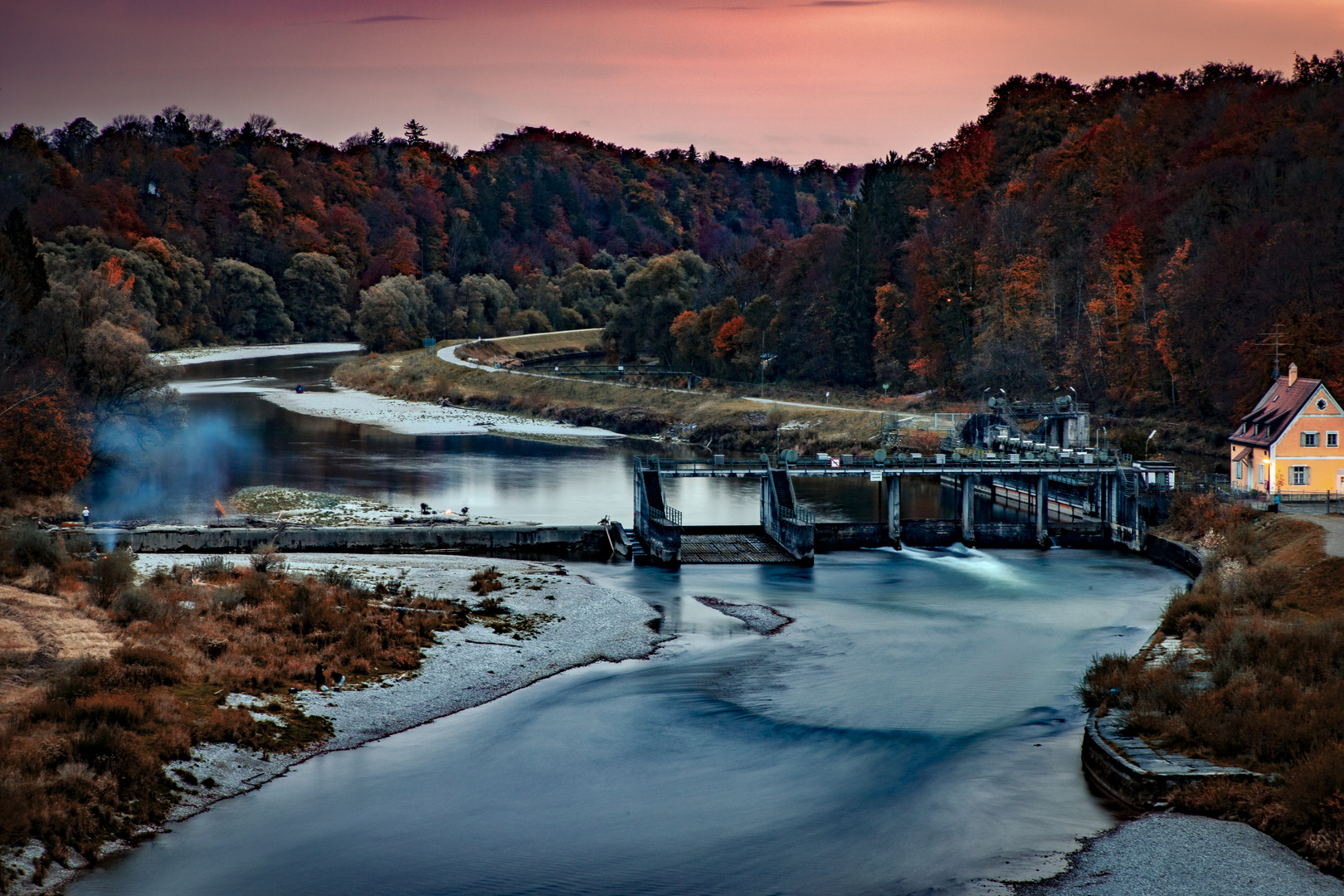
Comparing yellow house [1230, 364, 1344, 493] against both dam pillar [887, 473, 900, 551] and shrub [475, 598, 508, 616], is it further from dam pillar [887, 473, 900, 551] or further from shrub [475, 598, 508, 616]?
shrub [475, 598, 508, 616]

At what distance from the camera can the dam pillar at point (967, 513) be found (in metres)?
54.6

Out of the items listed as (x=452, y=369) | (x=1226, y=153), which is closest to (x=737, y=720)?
(x=1226, y=153)

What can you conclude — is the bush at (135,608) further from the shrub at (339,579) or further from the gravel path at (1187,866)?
the gravel path at (1187,866)

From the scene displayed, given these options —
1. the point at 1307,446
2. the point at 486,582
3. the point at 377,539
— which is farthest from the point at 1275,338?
the point at 377,539

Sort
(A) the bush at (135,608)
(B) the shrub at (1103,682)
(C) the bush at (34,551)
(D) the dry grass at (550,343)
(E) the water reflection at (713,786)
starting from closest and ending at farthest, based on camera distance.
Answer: (E) the water reflection at (713,786) < (B) the shrub at (1103,682) < (A) the bush at (135,608) < (C) the bush at (34,551) < (D) the dry grass at (550,343)

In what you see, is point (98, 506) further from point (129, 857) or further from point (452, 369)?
point (452, 369)

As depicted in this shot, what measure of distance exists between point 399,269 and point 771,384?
97.9 metres

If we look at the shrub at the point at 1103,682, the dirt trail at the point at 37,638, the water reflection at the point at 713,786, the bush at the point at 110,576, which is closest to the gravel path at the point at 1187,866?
the water reflection at the point at 713,786

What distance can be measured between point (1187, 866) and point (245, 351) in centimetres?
15720

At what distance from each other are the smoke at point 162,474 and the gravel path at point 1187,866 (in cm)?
4333

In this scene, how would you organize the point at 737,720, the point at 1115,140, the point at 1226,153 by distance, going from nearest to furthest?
the point at 737,720 < the point at 1226,153 < the point at 1115,140

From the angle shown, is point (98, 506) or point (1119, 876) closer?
point (1119, 876)

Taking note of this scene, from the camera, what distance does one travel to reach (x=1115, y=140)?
3718 inches

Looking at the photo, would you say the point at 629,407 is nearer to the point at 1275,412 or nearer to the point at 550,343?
the point at 550,343
